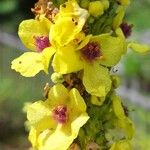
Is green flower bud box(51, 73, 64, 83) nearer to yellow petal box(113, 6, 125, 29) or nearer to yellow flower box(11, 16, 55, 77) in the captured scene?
yellow flower box(11, 16, 55, 77)

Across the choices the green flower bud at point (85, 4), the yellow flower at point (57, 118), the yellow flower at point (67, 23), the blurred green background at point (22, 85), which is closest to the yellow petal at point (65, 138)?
the yellow flower at point (57, 118)

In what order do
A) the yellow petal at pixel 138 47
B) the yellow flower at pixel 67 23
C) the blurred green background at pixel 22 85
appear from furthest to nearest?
the blurred green background at pixel 22 85 → the yellow petal at pixel 138 47 → the yellow flower at pixel 67 23

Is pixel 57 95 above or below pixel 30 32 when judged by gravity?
below

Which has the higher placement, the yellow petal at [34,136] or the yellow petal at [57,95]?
the yellow petal at [57,95]

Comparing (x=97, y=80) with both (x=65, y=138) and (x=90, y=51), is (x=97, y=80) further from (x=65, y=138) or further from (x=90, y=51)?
(x=65, y=138)

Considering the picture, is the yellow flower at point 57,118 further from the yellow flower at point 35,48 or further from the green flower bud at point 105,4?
the green flower bud at point 105,4

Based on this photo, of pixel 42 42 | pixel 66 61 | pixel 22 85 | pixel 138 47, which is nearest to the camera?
pixel 66 61

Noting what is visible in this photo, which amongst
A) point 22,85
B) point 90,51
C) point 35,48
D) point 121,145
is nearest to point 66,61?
point 90,51
